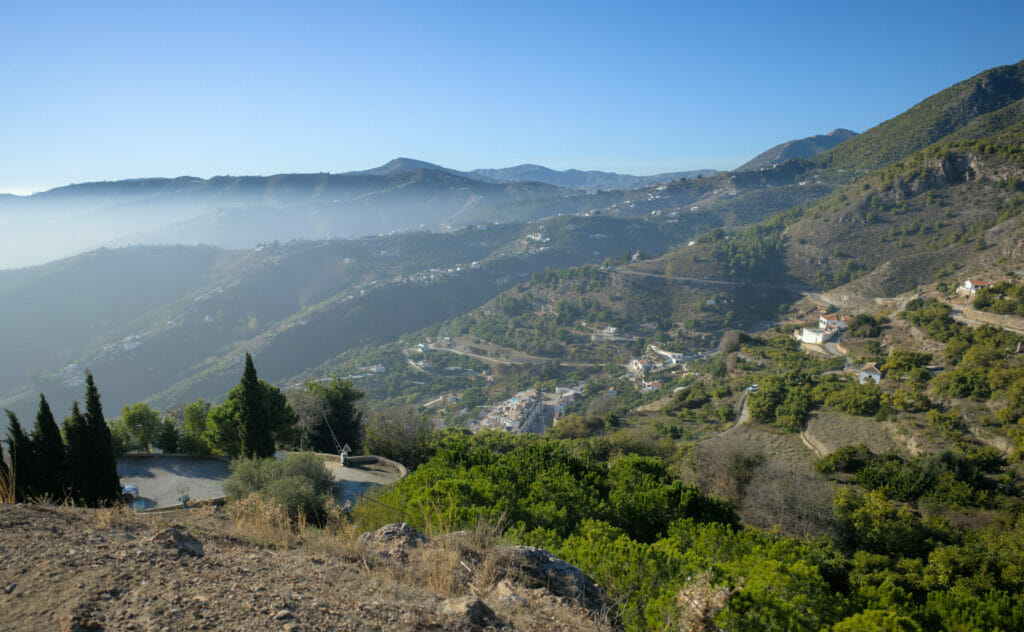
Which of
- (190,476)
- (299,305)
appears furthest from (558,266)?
(190,476)

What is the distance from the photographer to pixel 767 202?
88.1 meters

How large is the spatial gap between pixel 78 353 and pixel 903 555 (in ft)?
264

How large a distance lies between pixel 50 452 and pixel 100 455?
82cm

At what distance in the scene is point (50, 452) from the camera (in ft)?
29.4

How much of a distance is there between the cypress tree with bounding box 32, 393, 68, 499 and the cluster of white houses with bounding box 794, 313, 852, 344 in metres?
34.2

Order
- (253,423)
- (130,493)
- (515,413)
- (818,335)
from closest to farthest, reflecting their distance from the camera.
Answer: (130,493) < (253,423) < (818,335) < (515,413)

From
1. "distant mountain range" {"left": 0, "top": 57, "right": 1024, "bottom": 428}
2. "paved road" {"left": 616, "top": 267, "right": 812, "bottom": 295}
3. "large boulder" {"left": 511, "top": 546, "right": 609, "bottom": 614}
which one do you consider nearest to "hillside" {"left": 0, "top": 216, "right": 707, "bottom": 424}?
"distant mountain range" {"left": 0, "top": 57, "right": 1024, "bottom": 428}

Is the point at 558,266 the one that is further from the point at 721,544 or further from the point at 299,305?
the point at 721,544

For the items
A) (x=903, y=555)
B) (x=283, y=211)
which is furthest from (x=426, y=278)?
(x=283, y=211)

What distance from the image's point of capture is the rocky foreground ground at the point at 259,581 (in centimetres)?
289

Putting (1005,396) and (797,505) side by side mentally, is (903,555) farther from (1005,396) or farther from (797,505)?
(1005,396)

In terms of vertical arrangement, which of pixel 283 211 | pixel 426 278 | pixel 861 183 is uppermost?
pixel 283 211

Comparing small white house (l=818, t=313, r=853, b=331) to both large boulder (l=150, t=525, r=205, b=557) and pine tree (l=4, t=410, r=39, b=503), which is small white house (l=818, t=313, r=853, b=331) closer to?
large boulder (l=150, t=525, r=205, b=557)

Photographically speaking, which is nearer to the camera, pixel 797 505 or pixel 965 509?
pixel 797 505
